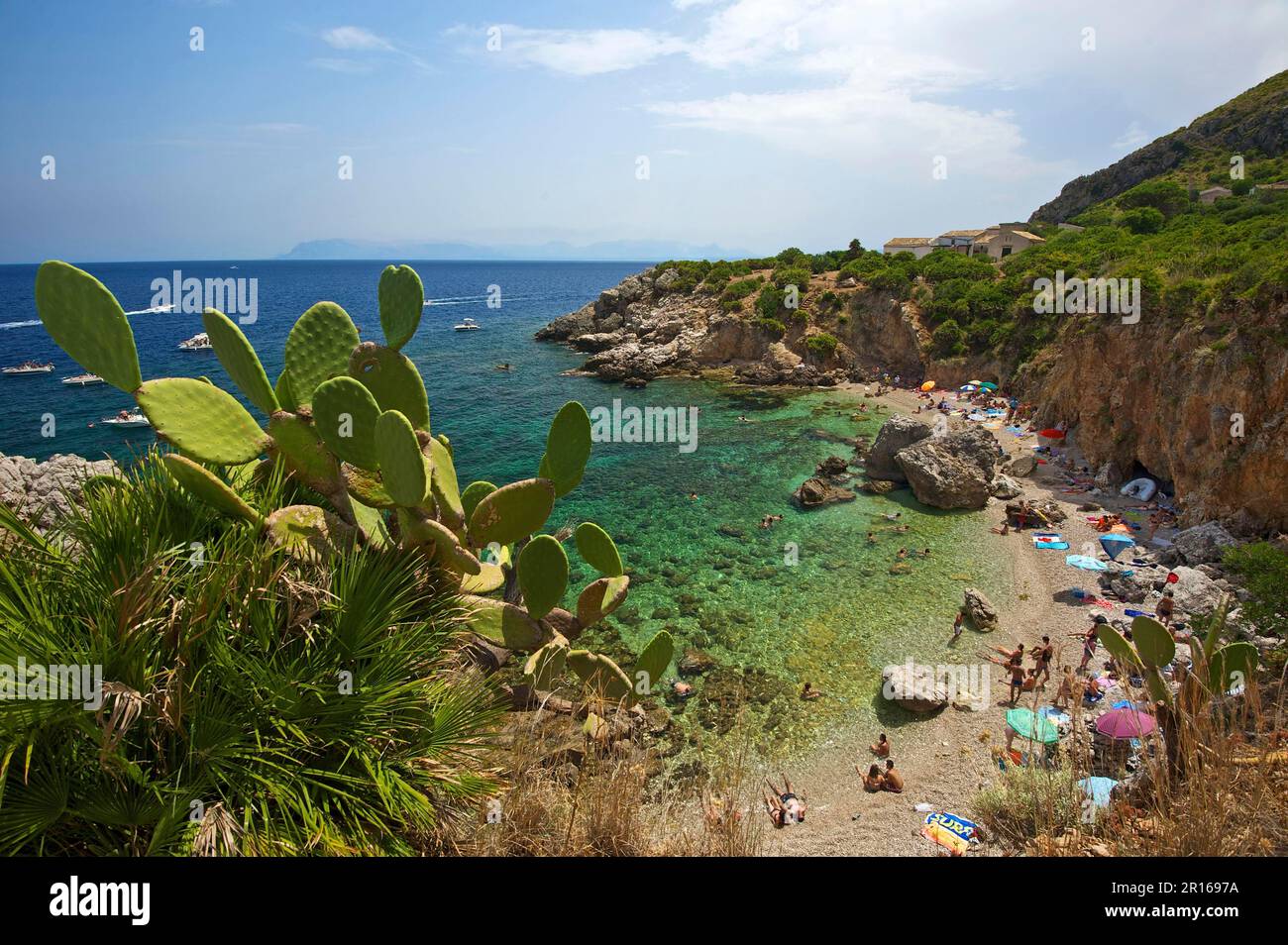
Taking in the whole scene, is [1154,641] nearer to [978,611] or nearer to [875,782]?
[875,782]

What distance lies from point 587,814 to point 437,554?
7.20 ft

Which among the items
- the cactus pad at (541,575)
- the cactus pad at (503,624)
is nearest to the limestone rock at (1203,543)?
the cactus pad at (541,575)

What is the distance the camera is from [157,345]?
59.1 metres

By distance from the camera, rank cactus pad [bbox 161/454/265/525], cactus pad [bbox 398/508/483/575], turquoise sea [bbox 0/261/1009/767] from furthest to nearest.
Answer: turquoise sea [bbox 0/261/1009/767] → cactus pad [bbox 398/508/483/575] → cactus pad [bbox 161/454/265/525]

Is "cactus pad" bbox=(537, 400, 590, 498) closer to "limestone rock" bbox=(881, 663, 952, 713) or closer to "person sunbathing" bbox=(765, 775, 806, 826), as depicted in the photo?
"person sunbathing" bbox=(765, 775, 806, 826)

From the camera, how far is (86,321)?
12.8 ft

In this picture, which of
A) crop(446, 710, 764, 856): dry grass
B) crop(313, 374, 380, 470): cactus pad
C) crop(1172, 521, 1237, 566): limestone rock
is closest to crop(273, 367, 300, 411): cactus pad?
crop(313, 374, 380, 470): cactus pad

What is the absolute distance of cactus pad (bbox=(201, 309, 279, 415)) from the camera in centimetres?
459

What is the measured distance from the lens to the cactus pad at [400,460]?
419 centimetres

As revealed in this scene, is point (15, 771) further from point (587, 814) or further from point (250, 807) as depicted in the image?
point (587, 814)

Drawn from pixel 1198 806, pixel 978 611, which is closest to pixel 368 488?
pixel 1198 806

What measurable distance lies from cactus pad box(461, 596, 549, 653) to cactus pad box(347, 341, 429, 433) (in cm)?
174

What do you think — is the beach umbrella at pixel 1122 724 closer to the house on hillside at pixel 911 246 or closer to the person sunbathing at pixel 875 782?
the person sunbathing at pixel 875 782
